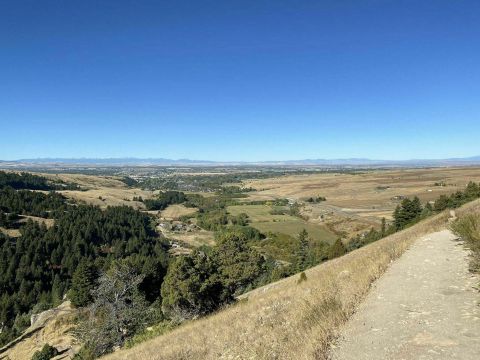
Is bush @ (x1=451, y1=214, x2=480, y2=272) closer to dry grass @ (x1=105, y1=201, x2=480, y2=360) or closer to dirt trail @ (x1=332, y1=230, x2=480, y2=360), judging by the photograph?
dirt trail @ (x1=332, y1=230, x2=480, y2=360)

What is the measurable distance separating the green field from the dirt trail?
349ft

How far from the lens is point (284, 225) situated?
152m

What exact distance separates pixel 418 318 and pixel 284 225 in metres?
144

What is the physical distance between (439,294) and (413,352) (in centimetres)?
439

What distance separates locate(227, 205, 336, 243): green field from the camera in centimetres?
12700

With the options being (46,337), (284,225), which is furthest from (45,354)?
(284,225)

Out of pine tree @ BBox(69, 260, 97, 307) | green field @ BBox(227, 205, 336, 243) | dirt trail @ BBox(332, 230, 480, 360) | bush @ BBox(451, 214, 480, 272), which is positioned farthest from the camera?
green field @ BBox(227, 205, 336, 243)

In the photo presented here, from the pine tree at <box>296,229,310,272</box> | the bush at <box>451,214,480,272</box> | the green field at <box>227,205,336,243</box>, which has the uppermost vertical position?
the bush at <box>451,214,480,272</box>

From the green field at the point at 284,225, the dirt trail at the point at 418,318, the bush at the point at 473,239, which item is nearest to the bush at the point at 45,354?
the dirt trail at the point at 418,318

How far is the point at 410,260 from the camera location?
1692 centimetres

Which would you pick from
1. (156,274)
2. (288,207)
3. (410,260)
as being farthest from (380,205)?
(410,260)

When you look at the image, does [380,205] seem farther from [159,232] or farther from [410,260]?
[410,260]

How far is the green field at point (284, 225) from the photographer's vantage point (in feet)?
417

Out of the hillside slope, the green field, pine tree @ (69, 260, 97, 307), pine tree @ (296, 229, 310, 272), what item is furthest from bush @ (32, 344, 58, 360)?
the green field
